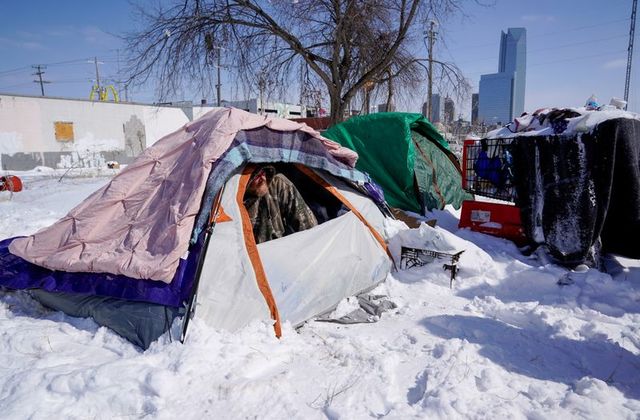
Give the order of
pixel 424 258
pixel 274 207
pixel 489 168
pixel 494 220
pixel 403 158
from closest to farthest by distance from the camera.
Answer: pixel 274 207 → pixel 424 258 → pixel 489 168 → pixel 494 220 → pixel 403 158

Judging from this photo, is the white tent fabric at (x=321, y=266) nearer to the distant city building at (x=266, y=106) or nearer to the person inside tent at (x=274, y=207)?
the person inside tent at (x=274, y=207)

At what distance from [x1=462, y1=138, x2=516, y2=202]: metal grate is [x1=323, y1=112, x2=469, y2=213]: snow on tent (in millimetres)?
1164

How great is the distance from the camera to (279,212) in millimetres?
4457

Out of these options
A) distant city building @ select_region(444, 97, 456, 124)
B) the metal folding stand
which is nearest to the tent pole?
the metal folding stand

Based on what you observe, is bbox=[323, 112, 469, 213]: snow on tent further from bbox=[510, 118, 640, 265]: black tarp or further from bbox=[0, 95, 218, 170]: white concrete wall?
bbox=[0, 95, 218, 170]: white concrete wall

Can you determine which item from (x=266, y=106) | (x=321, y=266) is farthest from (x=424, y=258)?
(x=266, y=106)

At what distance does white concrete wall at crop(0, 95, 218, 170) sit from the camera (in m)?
20.5

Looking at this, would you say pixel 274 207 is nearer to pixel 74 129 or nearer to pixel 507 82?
pixel 74 129

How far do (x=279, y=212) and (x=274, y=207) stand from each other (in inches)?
3.1

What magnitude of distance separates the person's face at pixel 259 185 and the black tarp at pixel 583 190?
3.10 meters

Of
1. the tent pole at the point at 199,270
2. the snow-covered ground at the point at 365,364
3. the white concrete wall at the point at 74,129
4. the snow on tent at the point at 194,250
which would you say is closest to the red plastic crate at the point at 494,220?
the snow-covered ground at the point at 365,364

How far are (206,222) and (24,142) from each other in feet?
75.1

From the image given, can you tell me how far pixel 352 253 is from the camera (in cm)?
A: 404

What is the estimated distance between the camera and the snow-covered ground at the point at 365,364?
2404mm
